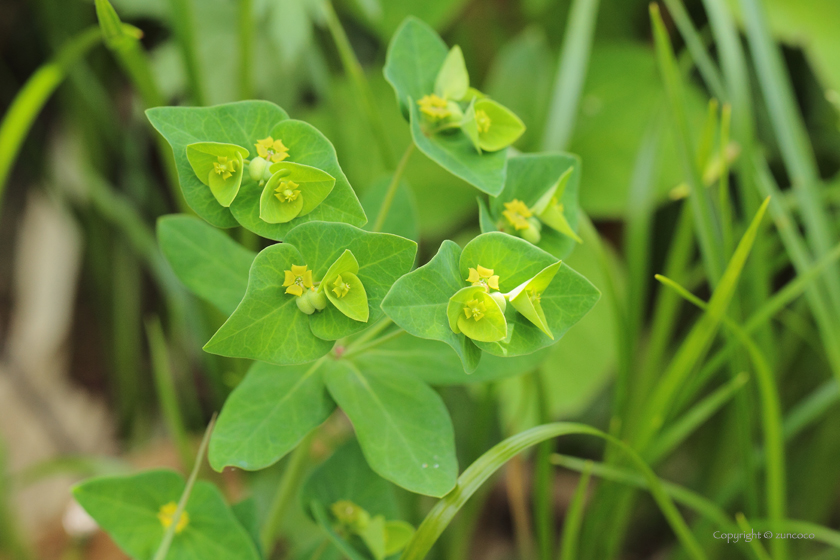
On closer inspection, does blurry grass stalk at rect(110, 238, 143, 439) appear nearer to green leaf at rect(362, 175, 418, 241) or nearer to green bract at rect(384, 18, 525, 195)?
green leaf at rect(362, 175, 418, 241)

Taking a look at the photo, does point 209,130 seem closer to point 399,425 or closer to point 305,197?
point 305,197

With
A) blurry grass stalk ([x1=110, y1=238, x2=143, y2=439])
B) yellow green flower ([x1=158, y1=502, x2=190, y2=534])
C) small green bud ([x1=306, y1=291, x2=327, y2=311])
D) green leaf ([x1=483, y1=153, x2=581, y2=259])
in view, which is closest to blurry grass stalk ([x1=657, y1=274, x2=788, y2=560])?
green leaf ([x1=483, y1=153, x2=581, y2=259])

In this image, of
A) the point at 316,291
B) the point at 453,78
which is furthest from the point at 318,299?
the point at 453,78

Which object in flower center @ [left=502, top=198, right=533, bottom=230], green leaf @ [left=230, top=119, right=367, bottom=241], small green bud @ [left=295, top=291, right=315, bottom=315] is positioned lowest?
small green bud @ [left=295, top=291, right=315, bottom=315]

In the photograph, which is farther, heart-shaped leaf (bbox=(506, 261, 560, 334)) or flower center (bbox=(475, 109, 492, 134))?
flower center (bbox=(475, 109, 492, 134))

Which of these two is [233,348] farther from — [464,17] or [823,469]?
[464,17]

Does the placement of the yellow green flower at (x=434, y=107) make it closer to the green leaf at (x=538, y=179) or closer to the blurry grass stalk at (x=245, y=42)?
the green leaf at (x=538, y=179)

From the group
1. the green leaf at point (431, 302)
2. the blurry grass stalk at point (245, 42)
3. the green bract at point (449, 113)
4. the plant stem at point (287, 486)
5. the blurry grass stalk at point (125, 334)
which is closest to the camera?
the green leaf at point (431, 302)

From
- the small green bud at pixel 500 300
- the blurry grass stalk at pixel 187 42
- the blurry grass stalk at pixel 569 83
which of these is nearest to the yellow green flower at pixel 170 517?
the small green bud at pixel 500 300
